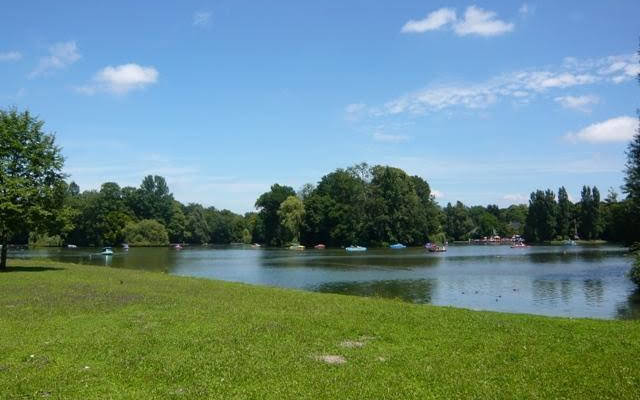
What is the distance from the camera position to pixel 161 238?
522ft

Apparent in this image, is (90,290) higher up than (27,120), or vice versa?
(27,120)

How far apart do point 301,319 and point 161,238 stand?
5882 inches

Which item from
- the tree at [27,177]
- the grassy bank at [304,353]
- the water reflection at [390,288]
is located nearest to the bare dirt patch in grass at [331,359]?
the grassy bank at [304,353]

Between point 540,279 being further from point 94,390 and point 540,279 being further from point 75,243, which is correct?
point 75,243

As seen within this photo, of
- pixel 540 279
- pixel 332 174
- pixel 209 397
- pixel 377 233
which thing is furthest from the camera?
pixel 332 174

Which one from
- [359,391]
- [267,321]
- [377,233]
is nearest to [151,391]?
[359,391]

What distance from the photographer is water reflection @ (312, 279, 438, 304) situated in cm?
3478

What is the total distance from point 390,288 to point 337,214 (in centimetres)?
10706

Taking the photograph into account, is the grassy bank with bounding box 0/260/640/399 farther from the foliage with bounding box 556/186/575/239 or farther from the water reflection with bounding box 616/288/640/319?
the foliage with bounding box 556/186/575/239

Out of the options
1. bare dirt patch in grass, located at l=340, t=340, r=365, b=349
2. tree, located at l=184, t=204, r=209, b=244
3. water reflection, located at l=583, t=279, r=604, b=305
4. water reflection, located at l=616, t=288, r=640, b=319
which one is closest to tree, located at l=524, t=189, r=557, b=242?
tree, located at l=184, t=204, r=209, b=244

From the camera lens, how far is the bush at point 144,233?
498ft

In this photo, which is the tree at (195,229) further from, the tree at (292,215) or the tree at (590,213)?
the tree at (590,213)

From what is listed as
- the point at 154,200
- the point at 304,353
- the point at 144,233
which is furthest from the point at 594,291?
the point at 154,200

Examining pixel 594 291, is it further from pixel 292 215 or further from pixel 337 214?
pixel 292 215
